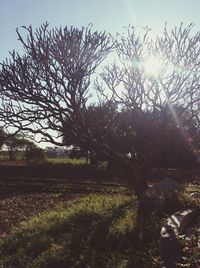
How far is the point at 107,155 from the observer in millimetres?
12570

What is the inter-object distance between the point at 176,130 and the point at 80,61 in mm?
3211

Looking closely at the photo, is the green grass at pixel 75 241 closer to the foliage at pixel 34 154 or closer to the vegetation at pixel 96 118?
the vegetation at pixel 96 118

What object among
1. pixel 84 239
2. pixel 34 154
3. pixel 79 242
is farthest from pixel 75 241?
pixel 34 154

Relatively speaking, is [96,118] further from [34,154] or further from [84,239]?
[34,154]

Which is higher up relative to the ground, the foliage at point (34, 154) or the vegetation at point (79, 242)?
the foliage at point (34, 154)

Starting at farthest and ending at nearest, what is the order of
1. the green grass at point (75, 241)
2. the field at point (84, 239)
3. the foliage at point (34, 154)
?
the foliage at point (34, 154)
the green grass at point (75, 241)
the field at point (84, 239)

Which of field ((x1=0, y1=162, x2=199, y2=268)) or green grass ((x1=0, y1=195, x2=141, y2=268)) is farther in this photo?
green grass ((x1=0, y1=195, x2=141, y2=268))

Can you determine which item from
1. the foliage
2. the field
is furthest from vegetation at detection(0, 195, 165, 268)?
the foliage

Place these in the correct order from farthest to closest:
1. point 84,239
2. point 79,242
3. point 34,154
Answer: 1. point 34,154
2. point 84,239
3. point 79,242

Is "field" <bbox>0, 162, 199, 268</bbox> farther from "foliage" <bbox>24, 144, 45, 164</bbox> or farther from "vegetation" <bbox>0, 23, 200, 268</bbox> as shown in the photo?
"foliage" <bbox>24, 144, 45, 164</bbox>

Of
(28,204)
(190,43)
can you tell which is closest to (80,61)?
(190,43)

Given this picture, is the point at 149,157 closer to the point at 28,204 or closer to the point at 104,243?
the point at 104,243

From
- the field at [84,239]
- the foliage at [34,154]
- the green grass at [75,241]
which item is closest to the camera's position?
the field at [84,239]

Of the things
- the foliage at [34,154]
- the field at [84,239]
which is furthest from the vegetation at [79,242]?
the foliage at [34,154]
